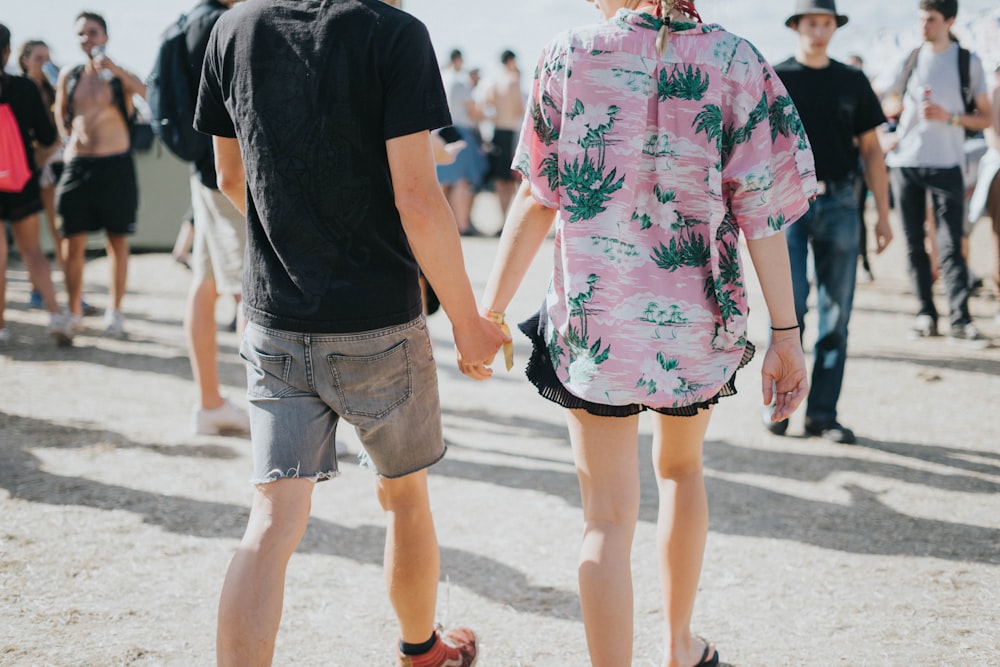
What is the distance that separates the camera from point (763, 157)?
6.61ft

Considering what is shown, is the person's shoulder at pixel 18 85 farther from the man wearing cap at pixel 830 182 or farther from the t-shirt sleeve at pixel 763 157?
the t-shirt sleeve at pixel 763 157

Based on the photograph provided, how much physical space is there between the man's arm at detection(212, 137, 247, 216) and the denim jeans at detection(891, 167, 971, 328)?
5637mm

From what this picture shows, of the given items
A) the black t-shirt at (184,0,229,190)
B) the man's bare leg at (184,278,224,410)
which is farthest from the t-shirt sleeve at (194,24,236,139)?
the man's bare leg at (184,278,224,410)

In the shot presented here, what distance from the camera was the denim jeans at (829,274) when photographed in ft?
15.1

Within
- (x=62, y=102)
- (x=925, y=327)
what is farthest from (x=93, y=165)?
(x=925, y=327)

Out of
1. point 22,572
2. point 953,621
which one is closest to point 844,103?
point 953,621

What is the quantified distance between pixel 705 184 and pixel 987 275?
8.82 meters

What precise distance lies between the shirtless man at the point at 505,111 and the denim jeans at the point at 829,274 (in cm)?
878

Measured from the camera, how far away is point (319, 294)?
6.60 feet

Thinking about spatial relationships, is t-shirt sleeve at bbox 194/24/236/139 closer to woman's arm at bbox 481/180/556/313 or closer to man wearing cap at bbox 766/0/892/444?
woman's arm at bbox 481/180/556/313

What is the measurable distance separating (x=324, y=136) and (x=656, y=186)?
725 mm

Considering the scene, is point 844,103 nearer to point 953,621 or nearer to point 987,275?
point 953,621

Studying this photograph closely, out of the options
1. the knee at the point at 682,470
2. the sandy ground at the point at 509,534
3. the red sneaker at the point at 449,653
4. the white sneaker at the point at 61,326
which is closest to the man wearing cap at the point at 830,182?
the sandy ground at the point at 509,534

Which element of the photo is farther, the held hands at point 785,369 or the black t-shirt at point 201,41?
the black t-shirt at point 201,41
